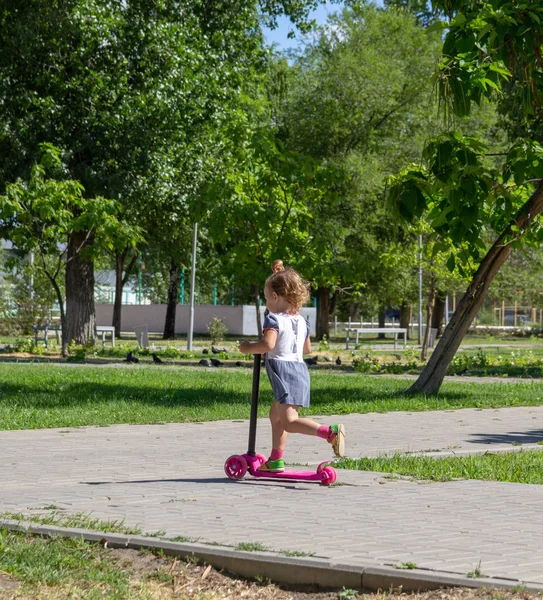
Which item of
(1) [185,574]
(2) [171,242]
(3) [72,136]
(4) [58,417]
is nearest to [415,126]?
(2) [171,242]

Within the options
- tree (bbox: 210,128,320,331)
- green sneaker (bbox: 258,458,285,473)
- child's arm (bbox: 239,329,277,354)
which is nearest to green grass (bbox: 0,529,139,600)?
child's arm (bbox: 239,329,277,354)

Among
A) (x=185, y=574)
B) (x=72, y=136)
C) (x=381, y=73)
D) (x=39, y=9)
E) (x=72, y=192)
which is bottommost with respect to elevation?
(x=185, y=574)

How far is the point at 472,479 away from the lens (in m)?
7.76

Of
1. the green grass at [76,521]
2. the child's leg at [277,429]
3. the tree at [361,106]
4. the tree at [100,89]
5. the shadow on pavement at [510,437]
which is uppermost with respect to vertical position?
the tree at [361,106]

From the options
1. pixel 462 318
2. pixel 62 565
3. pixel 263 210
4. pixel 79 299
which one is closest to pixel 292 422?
pixel 62 565

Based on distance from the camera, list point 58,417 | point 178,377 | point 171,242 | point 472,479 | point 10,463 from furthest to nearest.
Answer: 1. point 171,242
2. point 178,377
3. point 58,417
4. point 10,463
5. point 472,479

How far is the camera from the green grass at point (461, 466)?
25.8ft

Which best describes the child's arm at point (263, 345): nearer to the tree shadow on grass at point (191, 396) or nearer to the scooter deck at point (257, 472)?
the scooter deck at point (257, 472)

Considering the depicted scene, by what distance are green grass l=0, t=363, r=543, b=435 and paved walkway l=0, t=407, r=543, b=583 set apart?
1.43m

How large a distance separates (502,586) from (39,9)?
23.3 meters

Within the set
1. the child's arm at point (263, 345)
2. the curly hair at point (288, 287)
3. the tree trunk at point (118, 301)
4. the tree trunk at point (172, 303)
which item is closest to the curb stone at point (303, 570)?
the child's arm at point (263, 345)

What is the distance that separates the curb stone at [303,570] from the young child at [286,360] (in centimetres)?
226

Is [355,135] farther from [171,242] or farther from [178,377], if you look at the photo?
[178,377]

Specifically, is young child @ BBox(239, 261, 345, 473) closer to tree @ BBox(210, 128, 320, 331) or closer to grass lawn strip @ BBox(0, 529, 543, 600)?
grass lawn strip @ BBox(0, 529, 543, 600)
